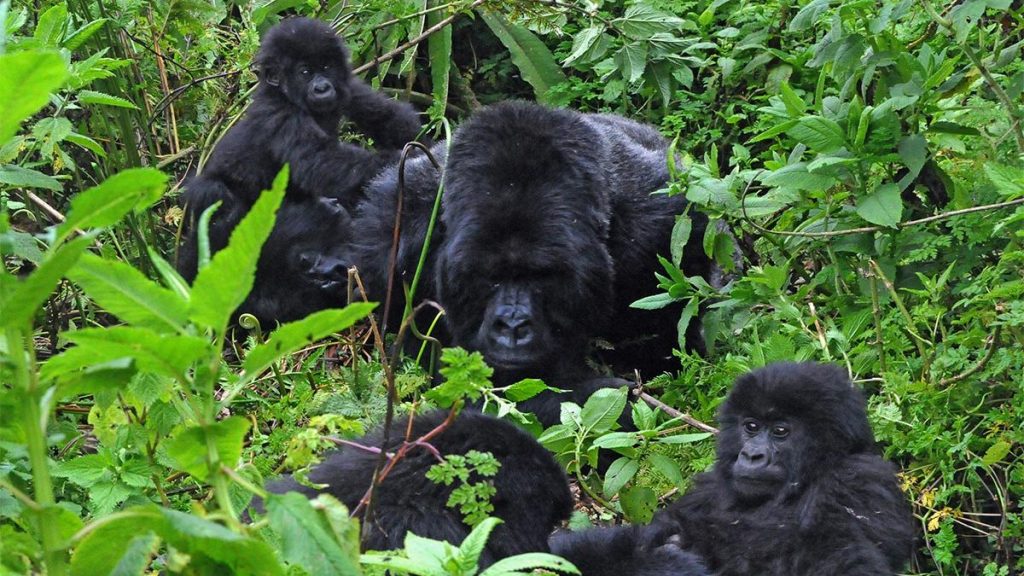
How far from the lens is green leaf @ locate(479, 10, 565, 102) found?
6.57 meters

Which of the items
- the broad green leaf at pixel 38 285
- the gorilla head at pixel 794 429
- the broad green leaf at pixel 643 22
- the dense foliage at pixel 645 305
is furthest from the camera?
the broad green leaf at pixel 643 22

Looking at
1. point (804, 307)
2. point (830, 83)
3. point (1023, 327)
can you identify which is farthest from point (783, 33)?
point (1023, 327)

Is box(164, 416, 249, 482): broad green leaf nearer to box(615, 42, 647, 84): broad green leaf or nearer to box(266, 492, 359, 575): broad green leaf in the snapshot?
box(266, 492, 359, 575): broad green leaf

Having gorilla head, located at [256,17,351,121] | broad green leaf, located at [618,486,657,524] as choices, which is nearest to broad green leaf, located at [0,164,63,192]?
broad green leaf, located at [618,486,657,524]

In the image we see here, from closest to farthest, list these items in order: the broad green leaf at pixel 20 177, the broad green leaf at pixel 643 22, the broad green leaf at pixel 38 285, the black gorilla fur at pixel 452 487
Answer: the broad green leaf at pixel 38 285
the black gorilla fur at pixel 452 487
the broad green leaf at pixel 20 177
the broad green leaf at pixel 643 22

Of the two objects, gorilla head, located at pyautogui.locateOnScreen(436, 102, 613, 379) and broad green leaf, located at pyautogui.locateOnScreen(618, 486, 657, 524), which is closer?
broad green leaf, located at pyautogui.locateOnScreen(618, 486, 657, 524)

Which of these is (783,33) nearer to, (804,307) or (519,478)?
(804,307)

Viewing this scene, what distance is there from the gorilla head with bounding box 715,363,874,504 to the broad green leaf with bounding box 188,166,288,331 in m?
1.98

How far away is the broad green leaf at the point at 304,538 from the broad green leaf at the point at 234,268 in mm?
263

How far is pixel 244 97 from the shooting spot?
21.9 ft

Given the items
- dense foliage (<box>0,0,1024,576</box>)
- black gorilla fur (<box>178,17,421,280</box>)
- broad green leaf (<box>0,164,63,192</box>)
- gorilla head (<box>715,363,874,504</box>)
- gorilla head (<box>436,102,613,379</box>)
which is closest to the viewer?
dense foliage (<box>0,0,1024,576</box>)

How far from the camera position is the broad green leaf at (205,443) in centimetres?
177

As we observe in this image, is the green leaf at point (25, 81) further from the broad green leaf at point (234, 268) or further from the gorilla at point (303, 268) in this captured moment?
the gorilla at point (303, 268)

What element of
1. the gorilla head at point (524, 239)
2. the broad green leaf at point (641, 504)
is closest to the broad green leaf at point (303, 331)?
the broad green leaf at point (641, 504)
